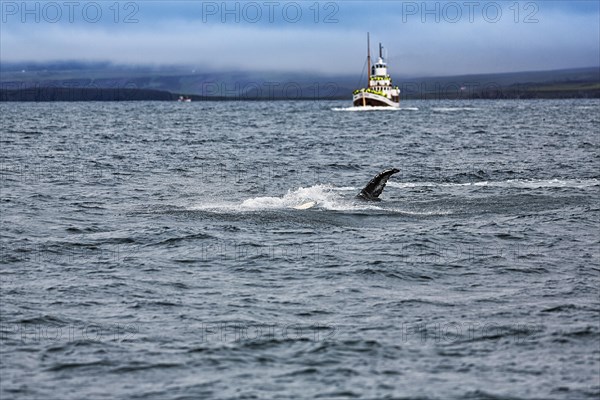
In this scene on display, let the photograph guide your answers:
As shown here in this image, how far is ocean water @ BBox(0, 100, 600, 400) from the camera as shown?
1280cm

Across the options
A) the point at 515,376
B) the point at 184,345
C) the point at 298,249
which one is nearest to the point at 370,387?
the point at 515,376

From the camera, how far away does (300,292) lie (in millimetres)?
17453

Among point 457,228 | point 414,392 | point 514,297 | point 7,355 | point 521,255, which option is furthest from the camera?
point 457,228

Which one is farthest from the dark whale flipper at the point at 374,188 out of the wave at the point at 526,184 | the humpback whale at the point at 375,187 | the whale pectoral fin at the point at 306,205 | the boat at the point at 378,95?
the boat at the point at 378,95

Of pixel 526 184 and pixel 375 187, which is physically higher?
pixel 375 187

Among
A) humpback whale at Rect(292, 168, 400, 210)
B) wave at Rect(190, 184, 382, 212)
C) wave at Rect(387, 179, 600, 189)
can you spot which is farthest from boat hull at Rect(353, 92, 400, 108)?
humpback whale at Rect(292, 168, 400, 210)

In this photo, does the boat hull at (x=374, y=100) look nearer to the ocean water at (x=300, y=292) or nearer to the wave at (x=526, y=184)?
the wave at (x=526, y=184)

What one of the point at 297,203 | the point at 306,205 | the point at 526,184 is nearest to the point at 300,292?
the point at 306,205

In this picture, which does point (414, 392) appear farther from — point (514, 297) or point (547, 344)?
point (514, 297)

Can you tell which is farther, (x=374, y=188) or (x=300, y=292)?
(x=374, y=188)

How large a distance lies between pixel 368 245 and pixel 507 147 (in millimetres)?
41977

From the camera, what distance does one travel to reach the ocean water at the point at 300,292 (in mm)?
12797

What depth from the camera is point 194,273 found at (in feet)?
63.2

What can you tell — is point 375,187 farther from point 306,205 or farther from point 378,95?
point 378,95
